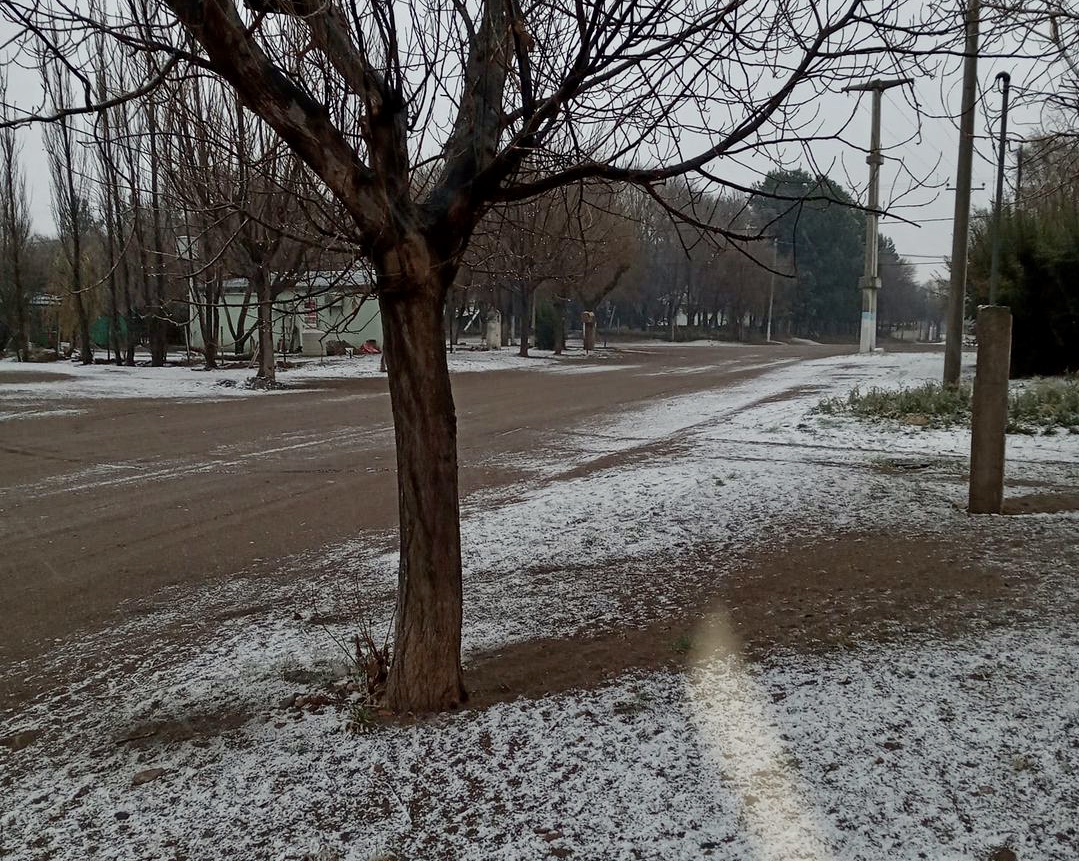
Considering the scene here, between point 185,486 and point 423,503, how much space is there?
632 centimetres

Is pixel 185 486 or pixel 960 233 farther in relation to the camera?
pixel 960 233

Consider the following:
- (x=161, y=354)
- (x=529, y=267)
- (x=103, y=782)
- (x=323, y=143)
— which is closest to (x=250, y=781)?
(x=103, y=782)

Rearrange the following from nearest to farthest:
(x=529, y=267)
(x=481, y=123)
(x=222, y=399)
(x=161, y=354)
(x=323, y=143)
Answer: (x=323, y=143) → (x=481, y=123) → (x=529, y=267) → (x=222, y=399) → (x=161, y=354)

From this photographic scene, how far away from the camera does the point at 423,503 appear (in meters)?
3.52

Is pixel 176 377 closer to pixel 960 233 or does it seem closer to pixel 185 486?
pixel 185 486

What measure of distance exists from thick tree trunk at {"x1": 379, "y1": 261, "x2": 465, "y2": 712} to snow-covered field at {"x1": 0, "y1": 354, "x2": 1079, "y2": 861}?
0.23m

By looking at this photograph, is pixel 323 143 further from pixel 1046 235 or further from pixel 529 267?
pixel 1046 235

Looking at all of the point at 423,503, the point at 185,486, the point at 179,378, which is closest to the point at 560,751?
the point at 423,503

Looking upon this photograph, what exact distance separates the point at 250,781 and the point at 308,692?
769 millimetres

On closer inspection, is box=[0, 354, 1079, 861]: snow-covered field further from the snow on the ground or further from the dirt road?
the snow on the ground

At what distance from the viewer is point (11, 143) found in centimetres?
2930

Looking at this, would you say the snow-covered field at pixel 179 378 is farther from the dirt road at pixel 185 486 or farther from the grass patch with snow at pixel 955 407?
the grass patch with snow at pixel 955 407

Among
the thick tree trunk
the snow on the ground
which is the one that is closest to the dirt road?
the snow on the ground

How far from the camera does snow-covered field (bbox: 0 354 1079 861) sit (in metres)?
2.75
